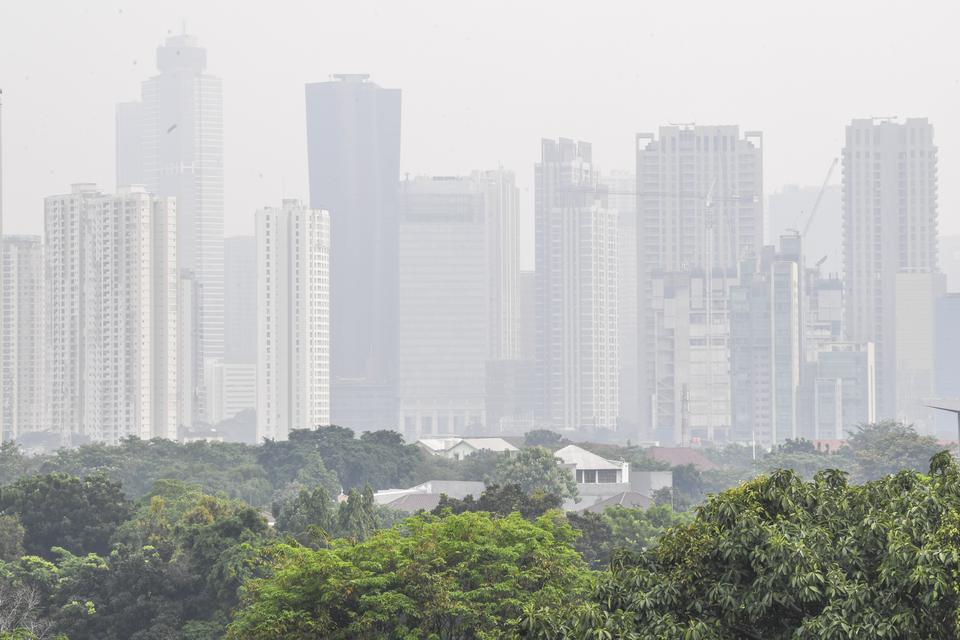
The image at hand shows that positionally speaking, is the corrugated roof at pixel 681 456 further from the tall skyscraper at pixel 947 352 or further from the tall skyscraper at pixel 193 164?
the tall skyscraper at pixel 193 164

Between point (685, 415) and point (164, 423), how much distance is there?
42668mm

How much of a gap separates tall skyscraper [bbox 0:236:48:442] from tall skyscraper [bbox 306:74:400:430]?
4053 cm

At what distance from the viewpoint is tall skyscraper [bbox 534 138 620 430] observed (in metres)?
158

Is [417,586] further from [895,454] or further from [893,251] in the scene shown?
[893,251]

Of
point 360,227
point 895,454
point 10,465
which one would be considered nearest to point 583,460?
point 895,454

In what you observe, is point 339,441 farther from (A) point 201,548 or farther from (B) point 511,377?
(B) point 511,377

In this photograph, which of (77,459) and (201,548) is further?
(77,459)

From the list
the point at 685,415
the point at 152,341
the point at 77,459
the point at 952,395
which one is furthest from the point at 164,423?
the point at 952,395

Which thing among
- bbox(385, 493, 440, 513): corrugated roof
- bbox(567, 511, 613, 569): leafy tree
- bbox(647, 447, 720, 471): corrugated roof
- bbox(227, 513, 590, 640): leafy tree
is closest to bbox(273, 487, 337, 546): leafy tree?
bbox(567, 511, 613, 569): leafy tree

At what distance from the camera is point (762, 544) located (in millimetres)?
10602

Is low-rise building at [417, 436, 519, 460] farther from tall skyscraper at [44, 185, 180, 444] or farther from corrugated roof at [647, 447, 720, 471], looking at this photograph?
tall skyscraper at [44, 185, 180, 444]

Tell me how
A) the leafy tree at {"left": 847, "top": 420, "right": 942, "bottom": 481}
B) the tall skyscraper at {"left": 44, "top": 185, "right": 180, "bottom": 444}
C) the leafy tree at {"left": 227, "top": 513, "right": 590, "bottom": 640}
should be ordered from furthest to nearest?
1. the tall skyscraper at {"left": 44, "top": 185, "right": 180, "bottom": 444}
2. the leafy tree at {"left": 847, "top": 420, "right": 942, "bottom": 481}
3. the leafy tree at {"left": 227, "top": 513, "right": 590, "bottom": 640}

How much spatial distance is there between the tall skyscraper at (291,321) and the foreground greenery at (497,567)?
77.7 metres

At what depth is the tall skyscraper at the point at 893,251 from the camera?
496 ft
